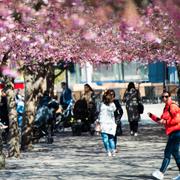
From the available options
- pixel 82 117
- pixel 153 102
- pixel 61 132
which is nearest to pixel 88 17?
pixel 82 117

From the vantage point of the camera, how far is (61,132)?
27.8 metres

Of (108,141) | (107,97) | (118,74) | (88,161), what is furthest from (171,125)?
(118,74)

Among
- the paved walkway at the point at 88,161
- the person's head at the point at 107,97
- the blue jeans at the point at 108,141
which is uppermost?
the person's head at the point at 107,97

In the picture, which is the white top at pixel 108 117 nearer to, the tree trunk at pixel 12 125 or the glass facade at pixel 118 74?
the tree trunk at pixel 12 125

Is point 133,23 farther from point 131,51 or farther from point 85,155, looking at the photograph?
point 131,51

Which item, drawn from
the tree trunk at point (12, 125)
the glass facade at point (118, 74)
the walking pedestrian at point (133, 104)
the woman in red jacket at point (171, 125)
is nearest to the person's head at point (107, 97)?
the tree trunk at point (12, 125)

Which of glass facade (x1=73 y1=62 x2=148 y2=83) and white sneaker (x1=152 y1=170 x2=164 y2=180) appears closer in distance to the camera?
white sneaker (x1=152 y1=170 x2=164 y2=180)

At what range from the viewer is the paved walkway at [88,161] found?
13.8 m

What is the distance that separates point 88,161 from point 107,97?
167 cm

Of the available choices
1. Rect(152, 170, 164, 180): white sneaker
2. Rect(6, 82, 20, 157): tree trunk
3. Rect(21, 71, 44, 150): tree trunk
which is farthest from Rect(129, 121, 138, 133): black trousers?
Rect(152, 170, 164, 180): white sneaker

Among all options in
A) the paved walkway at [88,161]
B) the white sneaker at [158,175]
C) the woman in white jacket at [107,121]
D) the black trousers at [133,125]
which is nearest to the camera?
the white sneaker at [158,175]

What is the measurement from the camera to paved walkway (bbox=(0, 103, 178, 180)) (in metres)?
13.8

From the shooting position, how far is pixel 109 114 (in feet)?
57.1

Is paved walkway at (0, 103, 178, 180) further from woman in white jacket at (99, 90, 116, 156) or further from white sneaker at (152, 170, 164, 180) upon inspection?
woman in white jacket at (99, 90, 116, 156)
